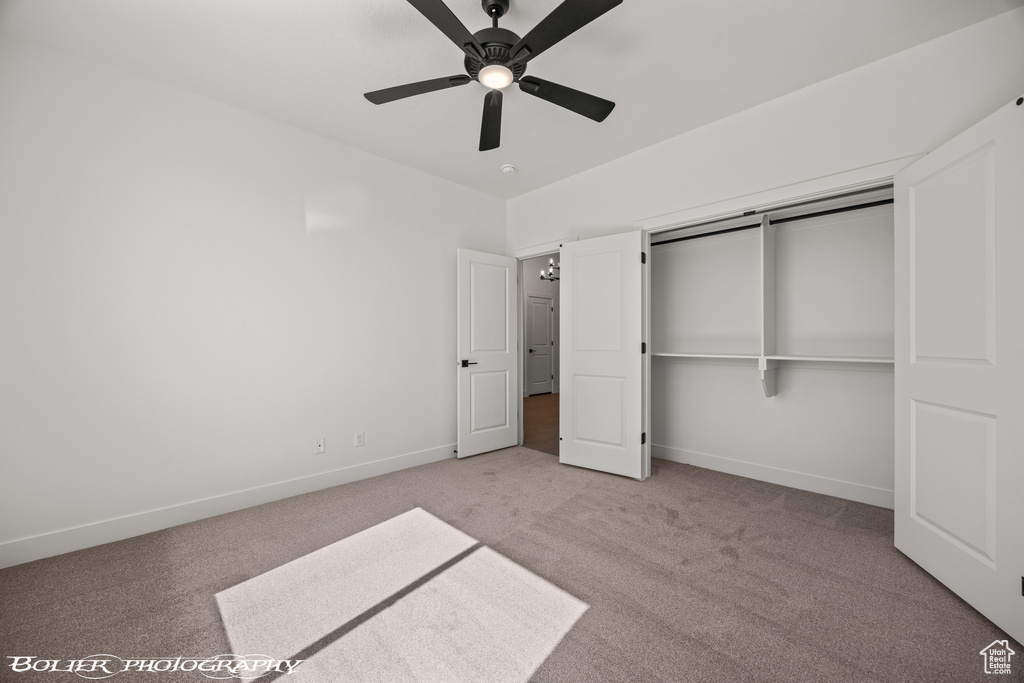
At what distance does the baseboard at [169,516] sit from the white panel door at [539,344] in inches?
200

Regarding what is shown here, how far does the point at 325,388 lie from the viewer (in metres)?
3.38

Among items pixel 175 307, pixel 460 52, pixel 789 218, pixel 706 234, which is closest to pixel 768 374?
pixel 789 218

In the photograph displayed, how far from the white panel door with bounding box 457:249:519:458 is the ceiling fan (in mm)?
2031

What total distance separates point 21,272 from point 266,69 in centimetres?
179

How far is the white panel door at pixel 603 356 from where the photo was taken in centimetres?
352

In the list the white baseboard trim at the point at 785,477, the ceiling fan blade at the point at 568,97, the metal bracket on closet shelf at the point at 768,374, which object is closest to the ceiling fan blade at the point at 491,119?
the ceiling fan blade at the point at 568,97

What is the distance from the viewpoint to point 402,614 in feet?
5.84

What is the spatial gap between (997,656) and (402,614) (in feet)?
7.62

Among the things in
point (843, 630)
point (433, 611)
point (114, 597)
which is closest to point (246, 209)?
point (114, 597)

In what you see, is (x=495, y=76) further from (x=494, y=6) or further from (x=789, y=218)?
(x=789, y=218)

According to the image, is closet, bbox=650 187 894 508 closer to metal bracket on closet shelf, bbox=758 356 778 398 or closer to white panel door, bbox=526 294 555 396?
metal bracket on closet shelf, bbox=758 356 778 398

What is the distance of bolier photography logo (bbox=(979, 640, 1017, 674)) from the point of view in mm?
1439

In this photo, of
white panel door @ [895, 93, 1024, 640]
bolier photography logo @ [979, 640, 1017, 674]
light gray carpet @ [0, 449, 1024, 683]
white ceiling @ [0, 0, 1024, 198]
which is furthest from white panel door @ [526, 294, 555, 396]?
bolier photography logo @ [979, 640, 1017, 674]

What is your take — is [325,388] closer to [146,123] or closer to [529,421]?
[146,123]
